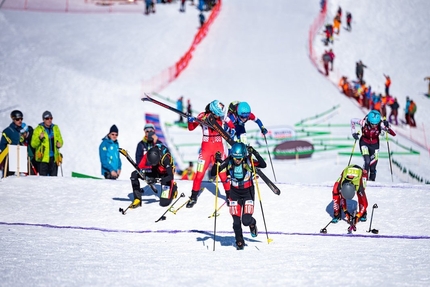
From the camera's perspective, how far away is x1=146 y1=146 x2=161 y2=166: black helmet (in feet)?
46.2

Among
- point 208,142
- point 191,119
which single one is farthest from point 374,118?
point 191,119

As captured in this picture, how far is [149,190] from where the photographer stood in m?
15.8

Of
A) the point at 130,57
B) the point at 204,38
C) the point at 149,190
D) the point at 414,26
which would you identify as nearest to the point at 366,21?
the point at 414,26

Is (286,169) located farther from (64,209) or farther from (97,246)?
(97,246)

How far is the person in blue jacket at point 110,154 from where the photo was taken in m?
16.2

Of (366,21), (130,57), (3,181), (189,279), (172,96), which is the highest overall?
(366,21)

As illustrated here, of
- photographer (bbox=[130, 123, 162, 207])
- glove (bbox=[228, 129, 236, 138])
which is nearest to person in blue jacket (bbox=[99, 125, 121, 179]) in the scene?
photographer (bbox=[130, 123, 162, 207])

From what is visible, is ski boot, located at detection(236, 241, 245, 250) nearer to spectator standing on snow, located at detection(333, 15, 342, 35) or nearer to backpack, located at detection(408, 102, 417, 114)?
backpack, located at detection(408, 102, 417, 114)

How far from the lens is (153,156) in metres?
14.1

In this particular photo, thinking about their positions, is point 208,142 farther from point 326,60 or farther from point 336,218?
point 326,60

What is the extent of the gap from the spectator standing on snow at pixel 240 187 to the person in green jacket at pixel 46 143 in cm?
568

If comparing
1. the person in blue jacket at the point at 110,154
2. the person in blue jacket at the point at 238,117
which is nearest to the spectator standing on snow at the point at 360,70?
the person in blue jacket at the point at 110,154

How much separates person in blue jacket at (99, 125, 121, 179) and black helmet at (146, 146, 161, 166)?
2085 mm

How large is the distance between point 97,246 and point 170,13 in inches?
1178
